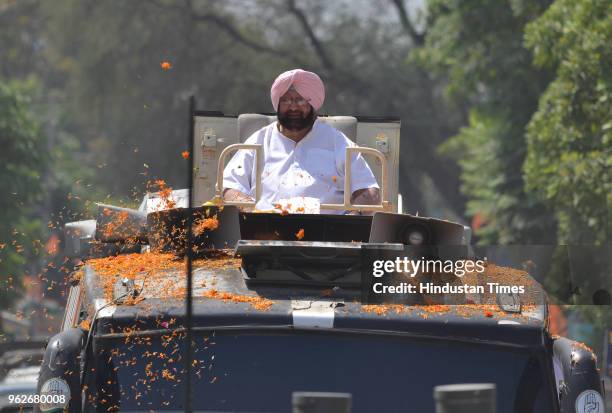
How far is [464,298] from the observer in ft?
21.2

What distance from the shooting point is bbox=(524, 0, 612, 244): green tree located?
16.7 metres

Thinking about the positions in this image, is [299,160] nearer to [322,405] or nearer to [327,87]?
[322,405]

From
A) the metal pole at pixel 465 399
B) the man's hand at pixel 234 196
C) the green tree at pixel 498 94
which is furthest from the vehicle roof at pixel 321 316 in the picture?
the green tree at pixel 498 94

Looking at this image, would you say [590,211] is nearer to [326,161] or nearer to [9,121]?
[326,161]

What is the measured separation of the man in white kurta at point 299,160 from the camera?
8.96 metres

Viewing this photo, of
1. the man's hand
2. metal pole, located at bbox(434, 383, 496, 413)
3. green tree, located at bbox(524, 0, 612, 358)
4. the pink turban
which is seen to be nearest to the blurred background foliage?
green tree, located at bbox(524, 0, 612, 358)

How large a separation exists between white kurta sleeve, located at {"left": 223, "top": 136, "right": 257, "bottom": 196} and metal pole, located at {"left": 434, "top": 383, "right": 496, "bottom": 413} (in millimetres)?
4124

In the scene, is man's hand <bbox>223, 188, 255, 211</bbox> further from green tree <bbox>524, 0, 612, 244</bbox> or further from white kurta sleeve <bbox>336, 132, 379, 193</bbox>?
green tree <bbox>524, 0, 612, 244</bbox>

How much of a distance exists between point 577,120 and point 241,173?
359 inches

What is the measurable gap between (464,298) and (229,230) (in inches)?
46.1

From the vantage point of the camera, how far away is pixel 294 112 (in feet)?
31.5

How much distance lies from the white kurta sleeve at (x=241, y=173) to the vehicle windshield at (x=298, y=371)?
9.40 feet

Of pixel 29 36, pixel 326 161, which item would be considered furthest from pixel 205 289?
pixel 29 36

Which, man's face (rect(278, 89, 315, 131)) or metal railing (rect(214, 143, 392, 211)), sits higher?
man's face (rect(278, 89, 315, 131))
